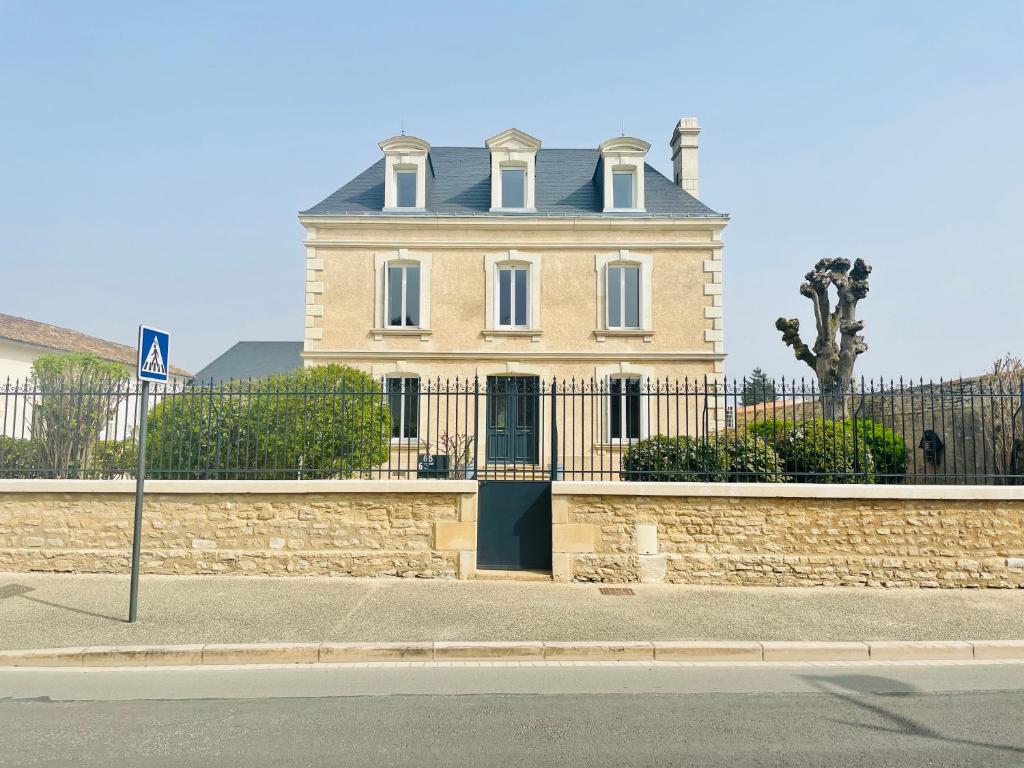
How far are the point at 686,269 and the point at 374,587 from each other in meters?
12.1

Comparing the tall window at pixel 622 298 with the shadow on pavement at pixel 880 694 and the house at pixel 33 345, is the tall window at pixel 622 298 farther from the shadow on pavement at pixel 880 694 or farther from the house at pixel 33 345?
the house at pixel 33 345

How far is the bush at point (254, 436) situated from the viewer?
845cm

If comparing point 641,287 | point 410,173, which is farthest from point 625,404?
point 410,173

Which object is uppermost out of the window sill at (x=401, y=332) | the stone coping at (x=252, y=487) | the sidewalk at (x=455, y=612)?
the window sill at (x=401, y=332)

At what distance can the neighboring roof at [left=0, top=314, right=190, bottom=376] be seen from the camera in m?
23.5

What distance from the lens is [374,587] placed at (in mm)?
7613

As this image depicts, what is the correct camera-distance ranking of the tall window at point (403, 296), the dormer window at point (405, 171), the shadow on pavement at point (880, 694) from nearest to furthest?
1. the shadow on pavement at point (880, 694)
2. the tall window at point (403, 296)
3. the dormer window at point (405, 171)

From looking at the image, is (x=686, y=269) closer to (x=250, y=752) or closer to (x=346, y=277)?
(x=346, y=277)

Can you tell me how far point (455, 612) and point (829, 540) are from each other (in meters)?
4.49

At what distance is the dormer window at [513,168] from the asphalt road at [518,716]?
13912mm

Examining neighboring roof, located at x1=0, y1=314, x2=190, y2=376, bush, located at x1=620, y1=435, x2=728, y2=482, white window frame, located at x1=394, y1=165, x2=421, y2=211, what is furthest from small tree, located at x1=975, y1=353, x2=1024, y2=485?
neighboring roof, located at x1=0, y1=314, x2=190, y2=376

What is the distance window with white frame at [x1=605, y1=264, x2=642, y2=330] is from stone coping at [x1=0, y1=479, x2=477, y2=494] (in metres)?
9.73

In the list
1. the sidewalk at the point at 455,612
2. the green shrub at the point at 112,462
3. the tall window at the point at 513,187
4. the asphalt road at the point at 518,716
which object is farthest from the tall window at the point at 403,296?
the asphalt road at the point at 518,716

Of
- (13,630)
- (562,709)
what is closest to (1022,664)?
(562,709)
